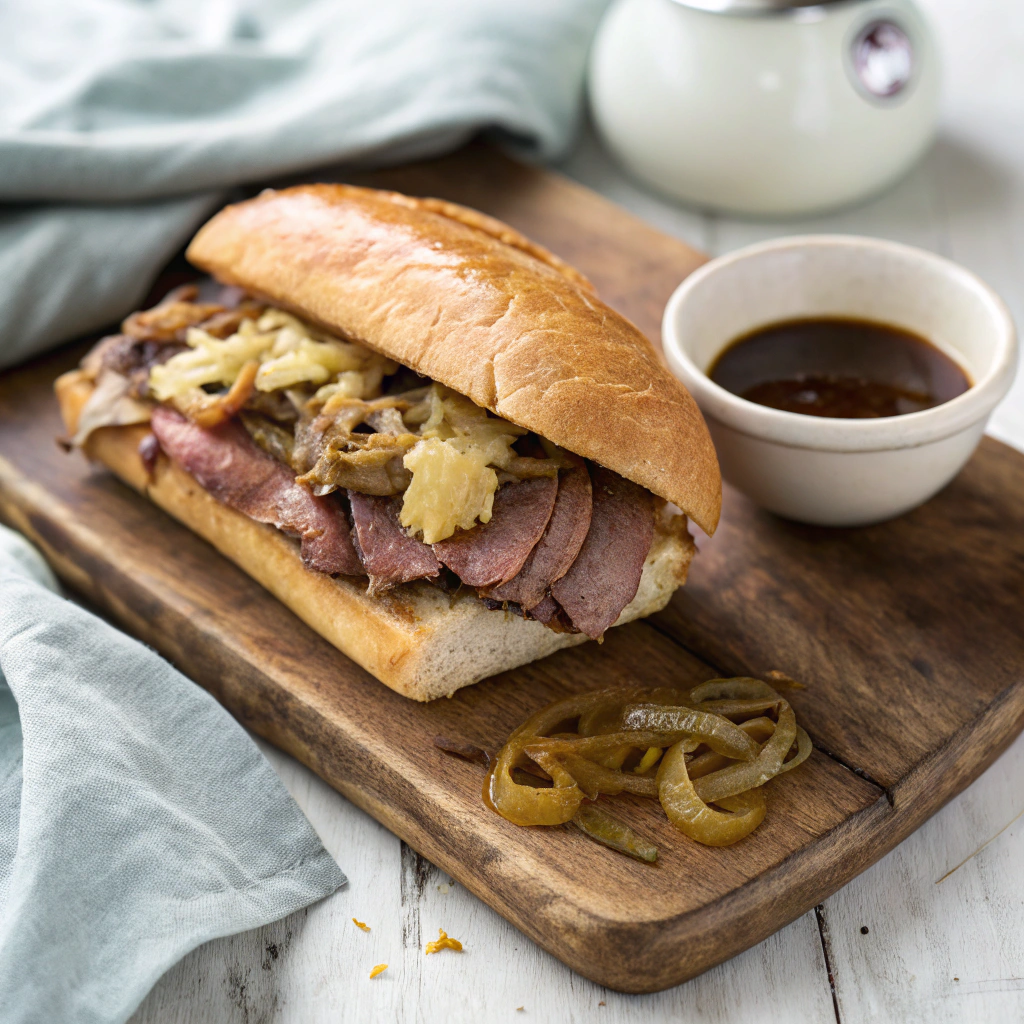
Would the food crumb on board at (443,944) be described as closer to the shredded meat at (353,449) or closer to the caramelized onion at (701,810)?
the caramelized onion at (701,810)

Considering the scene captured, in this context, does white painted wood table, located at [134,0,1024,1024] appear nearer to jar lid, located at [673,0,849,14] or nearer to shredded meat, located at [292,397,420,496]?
shredded meat, located at [292,397,420,496]

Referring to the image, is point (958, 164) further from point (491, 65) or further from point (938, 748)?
point (938, 748)

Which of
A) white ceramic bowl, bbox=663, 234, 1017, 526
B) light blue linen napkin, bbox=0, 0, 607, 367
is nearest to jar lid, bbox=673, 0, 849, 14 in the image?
light blue linen napkin, bbox=0, 0, 607, 367

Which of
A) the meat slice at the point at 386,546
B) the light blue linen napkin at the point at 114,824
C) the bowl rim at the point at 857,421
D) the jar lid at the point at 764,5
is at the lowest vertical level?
the light blue linen napkin at the point at 114,824

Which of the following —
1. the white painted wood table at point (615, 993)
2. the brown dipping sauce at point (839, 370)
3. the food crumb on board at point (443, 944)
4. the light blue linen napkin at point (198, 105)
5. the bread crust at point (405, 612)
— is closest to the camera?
A: the white painted wood table at point (615, 993)

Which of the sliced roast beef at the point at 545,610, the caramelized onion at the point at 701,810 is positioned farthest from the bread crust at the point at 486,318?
the caramelized onion at the point at 701,810

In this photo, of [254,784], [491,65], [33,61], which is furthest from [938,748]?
[33,61]

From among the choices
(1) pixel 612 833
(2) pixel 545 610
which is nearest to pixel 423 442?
(2) pixel 545 610
